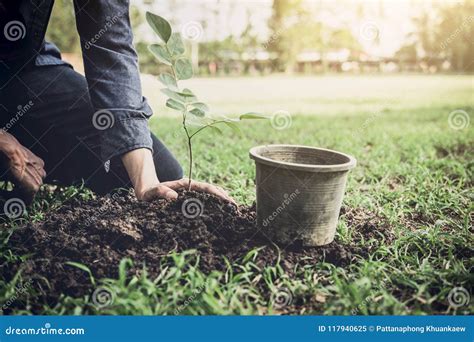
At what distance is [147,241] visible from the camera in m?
1.63

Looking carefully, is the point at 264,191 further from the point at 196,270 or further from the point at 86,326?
the point at 86,326

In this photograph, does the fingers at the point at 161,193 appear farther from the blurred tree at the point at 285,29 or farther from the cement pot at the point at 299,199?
the blurred tree at the point at 285,29

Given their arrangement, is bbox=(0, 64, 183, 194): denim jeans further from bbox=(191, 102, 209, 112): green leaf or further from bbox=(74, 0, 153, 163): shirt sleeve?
bbox=(191, 102, 209, 112): green leaf

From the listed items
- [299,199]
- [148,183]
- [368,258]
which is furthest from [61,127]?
[368,258]

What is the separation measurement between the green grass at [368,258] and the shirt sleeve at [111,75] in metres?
0.54

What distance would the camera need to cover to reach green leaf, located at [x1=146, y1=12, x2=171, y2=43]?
5.40ft

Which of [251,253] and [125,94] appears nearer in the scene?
[251,253]

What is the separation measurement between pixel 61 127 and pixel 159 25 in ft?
3.04

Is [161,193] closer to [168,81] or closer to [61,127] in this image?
[168,81]

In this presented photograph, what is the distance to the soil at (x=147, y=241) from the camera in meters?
1.51

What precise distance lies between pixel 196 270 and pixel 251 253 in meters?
0.20

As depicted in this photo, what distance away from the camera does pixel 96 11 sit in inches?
71.5

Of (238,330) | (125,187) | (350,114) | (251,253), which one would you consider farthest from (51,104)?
(350,114)

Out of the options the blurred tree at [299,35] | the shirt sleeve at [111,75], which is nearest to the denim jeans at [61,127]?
the shirt sleeve at [111,75]
